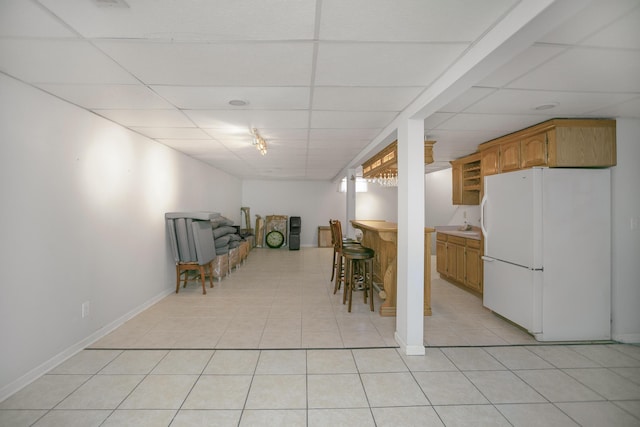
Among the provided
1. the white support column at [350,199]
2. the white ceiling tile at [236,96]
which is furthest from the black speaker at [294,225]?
the white ceiling tile at [236,96]

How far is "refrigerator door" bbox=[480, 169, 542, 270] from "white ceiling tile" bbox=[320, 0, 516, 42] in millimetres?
2191

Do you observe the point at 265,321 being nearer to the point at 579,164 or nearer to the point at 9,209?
the point at 9,209

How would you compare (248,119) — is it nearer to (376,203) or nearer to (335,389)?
(335,389)

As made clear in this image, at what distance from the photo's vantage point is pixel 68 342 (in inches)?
107

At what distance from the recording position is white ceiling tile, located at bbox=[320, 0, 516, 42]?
1.42 m

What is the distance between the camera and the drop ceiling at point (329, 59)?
4.78 feet

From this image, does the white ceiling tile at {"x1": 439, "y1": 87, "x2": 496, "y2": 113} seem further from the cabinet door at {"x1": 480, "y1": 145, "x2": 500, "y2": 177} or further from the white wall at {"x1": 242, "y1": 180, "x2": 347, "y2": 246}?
the white wall at {"x1": 242, "y1": 180, "x2": 347, "y2": 246}

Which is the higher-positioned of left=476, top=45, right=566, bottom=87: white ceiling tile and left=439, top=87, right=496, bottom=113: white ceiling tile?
left=439, top=87, right=496, bottom=113: white ceiling tile

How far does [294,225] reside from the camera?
9.70 metres

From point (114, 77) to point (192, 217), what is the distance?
273 cm

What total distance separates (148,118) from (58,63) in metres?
1.22

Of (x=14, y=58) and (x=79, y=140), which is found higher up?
(x=14, y=58)

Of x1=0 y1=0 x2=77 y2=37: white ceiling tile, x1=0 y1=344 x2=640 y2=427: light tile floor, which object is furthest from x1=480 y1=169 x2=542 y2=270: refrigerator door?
x1=0 y1=0 x2=77 y2=37: white ceiling tile

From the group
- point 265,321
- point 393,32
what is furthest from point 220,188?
point 393,32
